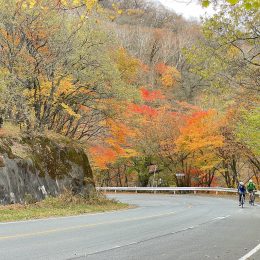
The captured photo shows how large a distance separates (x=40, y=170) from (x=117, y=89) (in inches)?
255

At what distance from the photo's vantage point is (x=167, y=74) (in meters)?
71.3

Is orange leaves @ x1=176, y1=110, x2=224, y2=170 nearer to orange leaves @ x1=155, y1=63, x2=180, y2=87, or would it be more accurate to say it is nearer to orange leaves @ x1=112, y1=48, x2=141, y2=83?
orange leaves @ x1=112, y1=48, x2=141, y2=83

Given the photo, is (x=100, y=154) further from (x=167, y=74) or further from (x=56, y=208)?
(x=167, y=74)

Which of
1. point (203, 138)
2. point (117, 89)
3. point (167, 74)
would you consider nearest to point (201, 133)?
point (203, 138)

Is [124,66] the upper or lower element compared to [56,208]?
upper

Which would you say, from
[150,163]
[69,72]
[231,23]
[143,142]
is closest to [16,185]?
[69,72]

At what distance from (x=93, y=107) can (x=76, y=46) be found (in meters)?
3.79

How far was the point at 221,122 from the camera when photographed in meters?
40.7

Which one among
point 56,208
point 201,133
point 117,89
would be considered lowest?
point 56,208

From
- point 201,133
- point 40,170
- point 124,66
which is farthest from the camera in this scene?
point 201,133

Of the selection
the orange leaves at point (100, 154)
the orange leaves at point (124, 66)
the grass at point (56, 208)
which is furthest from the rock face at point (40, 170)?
the orange leaves at point (100, 154)

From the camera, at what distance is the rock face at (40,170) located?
1966cm

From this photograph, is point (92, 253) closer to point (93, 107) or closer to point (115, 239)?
point (115, 239)

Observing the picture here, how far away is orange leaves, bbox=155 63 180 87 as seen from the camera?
230 ft
